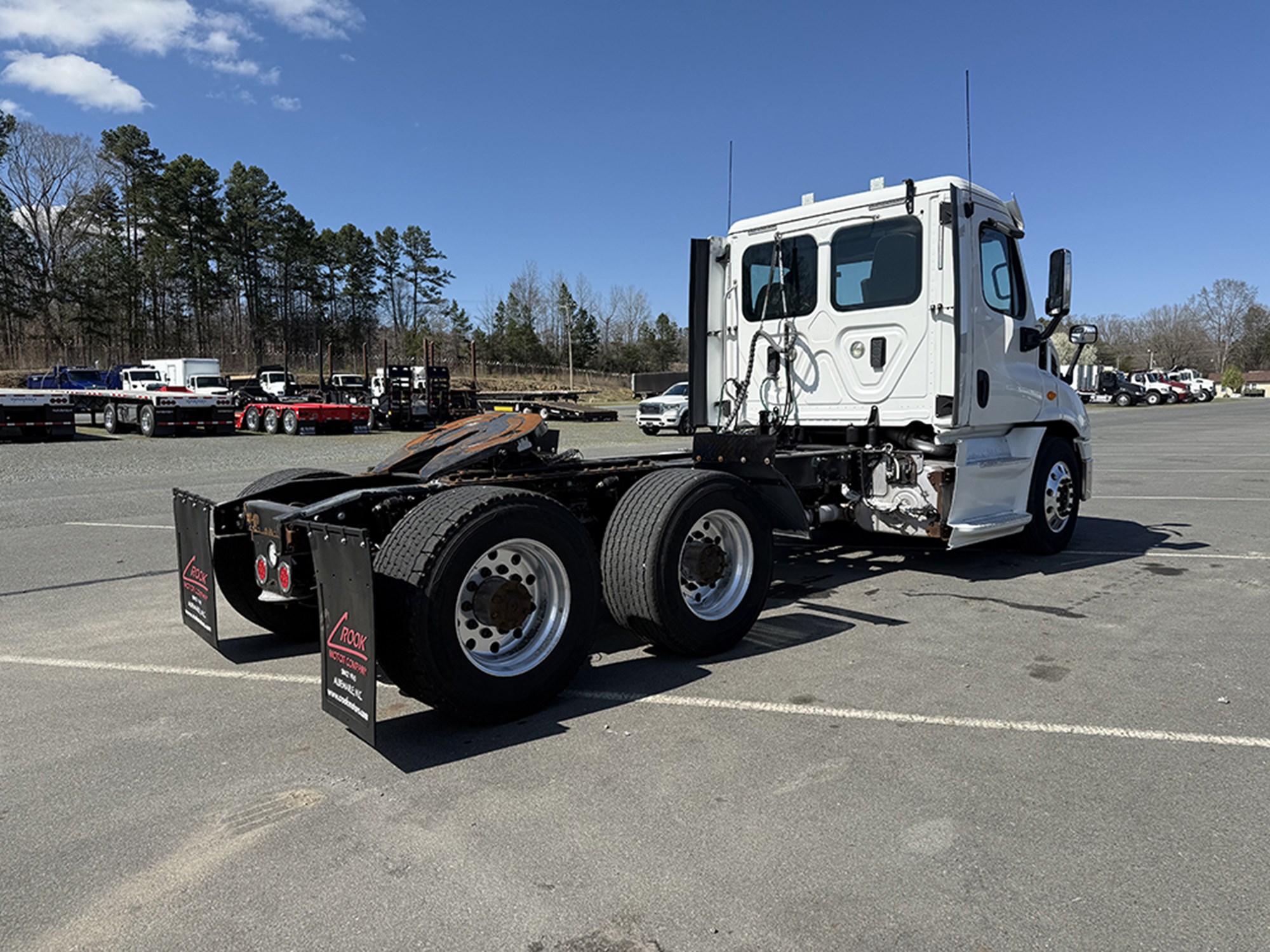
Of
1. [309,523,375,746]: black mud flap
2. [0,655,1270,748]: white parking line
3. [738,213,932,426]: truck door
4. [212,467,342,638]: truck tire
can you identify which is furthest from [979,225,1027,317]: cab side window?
[309,523,375,746]: black mud flap

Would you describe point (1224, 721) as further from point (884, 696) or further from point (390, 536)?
point (390, 536)

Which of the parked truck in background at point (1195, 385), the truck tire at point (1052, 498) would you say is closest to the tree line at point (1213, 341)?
the parked truck in background at point (1195, 385)

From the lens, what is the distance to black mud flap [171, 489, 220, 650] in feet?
15.8

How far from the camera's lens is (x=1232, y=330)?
134 metres

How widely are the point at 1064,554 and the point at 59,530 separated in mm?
10421

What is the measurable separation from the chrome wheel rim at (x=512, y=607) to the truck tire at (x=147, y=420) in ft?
→ 86.3

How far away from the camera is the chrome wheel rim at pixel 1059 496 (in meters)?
7.86

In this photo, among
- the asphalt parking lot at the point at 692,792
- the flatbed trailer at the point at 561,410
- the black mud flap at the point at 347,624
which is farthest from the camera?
the flatbed trailer at the point at 561,410

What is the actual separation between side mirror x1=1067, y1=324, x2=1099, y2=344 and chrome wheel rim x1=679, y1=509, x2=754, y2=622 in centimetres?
397

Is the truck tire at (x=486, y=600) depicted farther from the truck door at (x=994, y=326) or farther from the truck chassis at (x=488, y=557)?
the truck door at (x=994, y=326)

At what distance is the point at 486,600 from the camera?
4109mm

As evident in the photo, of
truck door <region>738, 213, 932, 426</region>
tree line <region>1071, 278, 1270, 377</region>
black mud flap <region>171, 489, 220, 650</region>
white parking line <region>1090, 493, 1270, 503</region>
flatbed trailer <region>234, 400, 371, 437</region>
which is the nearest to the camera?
black mud flap <region>171, 489, 220, 650</region>

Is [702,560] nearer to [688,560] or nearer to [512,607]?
[688,560]

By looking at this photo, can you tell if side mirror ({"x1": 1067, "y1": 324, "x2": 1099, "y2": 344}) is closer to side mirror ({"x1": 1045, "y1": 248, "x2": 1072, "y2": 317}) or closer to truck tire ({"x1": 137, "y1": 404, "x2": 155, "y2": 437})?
side mirror ({"x1": 1045, "y1": 248, "x2": 1072, "y2": 317})
